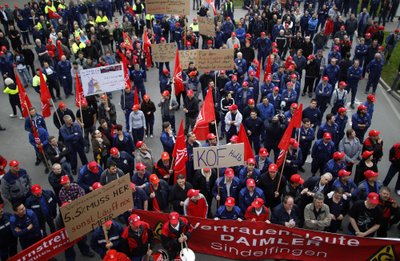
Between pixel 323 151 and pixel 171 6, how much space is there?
8.39m

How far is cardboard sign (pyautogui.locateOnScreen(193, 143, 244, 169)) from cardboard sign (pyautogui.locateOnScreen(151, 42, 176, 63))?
278 inches

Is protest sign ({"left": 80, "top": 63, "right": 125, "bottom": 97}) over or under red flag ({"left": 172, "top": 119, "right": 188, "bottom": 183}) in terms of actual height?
over

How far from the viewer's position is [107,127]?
33.1ft

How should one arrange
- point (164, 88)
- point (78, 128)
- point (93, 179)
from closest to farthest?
point (93, 179) < point (78, 128) < point (164, 88)

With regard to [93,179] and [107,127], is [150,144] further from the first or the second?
[93,179]

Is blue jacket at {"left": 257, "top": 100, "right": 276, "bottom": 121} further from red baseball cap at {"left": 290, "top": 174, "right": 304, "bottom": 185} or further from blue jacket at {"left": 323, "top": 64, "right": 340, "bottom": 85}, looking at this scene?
blue jacket at {"left": 323, "top": 64, "right": 340, "bottom": 85}

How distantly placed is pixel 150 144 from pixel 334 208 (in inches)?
252

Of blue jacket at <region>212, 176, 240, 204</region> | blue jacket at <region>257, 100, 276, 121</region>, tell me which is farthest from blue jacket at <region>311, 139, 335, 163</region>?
blue jacket at <region>212, 176, 240, 204</region>

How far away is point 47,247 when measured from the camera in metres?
6.39

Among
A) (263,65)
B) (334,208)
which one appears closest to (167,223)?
(334,208)

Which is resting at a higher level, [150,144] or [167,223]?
[167,223]

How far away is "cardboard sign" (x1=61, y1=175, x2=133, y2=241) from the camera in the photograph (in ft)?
18.9

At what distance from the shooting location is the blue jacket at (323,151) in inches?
354

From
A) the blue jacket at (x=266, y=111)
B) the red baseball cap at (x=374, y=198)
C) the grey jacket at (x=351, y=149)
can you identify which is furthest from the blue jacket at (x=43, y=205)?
the grey jacket at (x=351, y=149)
